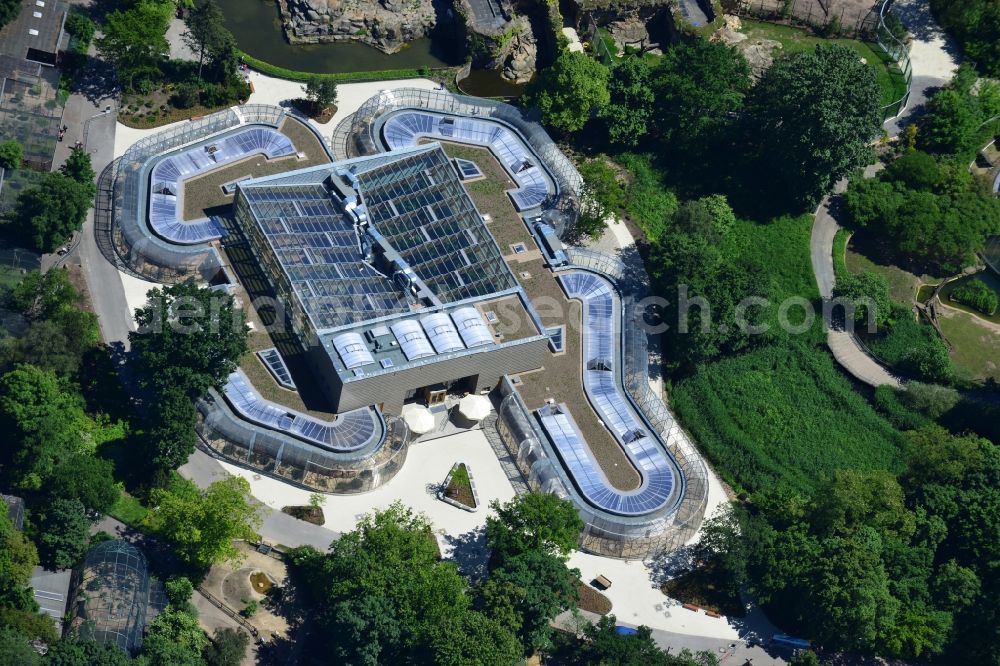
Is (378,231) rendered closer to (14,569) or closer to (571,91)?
(571,91)

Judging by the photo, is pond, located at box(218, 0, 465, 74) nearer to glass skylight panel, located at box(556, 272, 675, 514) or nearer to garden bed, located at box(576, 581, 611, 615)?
glass skylight panel, located at box(556, 272, 675, 514)


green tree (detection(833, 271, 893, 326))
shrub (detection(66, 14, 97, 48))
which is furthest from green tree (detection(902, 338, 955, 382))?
shrub (detection(66, 14, 97, 48))

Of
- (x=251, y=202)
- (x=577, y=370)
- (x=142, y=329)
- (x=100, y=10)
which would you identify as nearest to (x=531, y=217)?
(x=577, y=370)

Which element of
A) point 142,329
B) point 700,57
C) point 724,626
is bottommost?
point 724,626

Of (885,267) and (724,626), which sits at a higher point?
(885,267)

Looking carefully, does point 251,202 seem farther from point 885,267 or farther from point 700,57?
point 885,267
